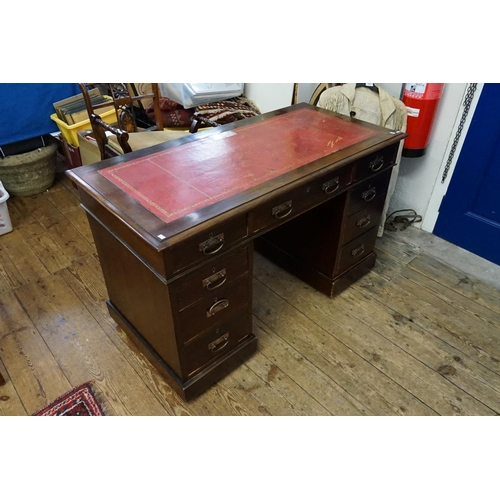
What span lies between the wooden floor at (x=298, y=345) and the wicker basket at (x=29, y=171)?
684 millimetres

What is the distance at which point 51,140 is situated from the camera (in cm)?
308

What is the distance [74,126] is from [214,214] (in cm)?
193

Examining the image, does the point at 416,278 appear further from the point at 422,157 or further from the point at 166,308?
the point at 166,308

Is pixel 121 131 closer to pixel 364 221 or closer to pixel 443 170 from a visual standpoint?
pixel 364 221

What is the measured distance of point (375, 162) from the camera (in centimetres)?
176


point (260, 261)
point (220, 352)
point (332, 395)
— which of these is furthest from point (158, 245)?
point (260, 261)

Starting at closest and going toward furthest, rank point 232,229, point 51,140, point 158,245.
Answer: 1. point 158,245
2. point 232,229
3. point 51,140

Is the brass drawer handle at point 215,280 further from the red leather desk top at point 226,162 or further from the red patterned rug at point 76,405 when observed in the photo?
the red patterned rug at point 76,405

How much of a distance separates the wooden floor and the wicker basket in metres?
0.68

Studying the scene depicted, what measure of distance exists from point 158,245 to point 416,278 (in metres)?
1.62

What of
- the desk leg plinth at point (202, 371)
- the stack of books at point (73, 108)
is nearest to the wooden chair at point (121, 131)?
the stack of books at point (73, 108)

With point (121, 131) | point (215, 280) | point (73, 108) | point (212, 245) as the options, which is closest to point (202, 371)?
point (215, 280)

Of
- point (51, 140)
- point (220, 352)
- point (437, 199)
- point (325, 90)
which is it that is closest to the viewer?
point (220, 352)

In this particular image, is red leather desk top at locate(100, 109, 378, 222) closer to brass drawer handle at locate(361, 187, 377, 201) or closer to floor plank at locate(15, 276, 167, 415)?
brass drawer handle at locate(361, 187, 377, 201)
